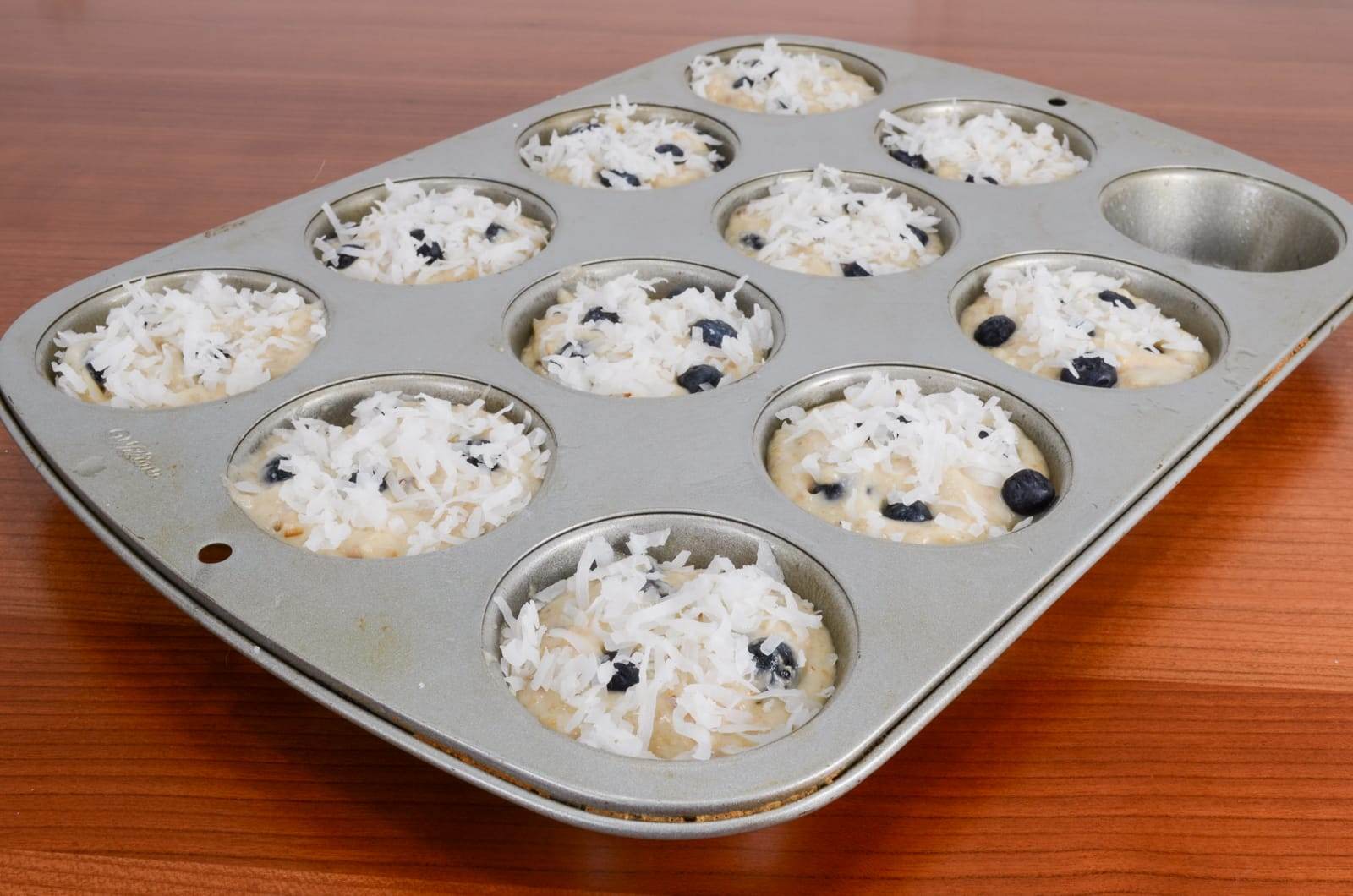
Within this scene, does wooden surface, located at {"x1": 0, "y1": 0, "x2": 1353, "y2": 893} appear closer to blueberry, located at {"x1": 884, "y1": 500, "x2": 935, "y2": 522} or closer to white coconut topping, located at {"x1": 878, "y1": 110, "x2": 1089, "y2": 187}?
blueberry, located at {"x1": 884, "y1": 500, "x2": 935, "y2": 522}

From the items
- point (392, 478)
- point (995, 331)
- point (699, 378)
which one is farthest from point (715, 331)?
point (392, 478)

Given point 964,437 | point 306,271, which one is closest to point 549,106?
point 306,271

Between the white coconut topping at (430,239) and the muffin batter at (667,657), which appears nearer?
the muffin batter at (667,657)

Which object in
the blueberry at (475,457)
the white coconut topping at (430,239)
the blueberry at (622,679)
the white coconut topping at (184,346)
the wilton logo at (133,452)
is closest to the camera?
the blueberry at (622,679)

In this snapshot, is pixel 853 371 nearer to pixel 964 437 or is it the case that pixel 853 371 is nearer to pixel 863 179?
pixel 964 437

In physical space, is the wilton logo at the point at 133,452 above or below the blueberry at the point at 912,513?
above

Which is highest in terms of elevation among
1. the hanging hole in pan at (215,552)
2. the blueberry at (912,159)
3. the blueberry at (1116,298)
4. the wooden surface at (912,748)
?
the hanging hole in pan at (215,552)

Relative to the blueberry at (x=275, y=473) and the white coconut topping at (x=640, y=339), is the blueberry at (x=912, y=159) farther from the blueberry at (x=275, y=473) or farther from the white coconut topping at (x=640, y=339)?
the blueberry at (x=275, y=473)

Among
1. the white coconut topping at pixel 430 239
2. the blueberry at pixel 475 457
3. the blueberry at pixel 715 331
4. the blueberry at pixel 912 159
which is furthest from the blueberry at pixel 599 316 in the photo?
the blueberry at pixel 912 159
